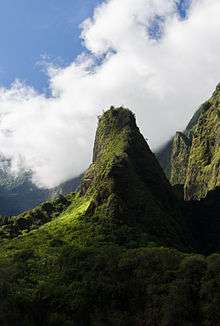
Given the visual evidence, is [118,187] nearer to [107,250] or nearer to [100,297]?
[107,250]

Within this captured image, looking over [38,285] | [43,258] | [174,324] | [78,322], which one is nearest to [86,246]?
[43,258]

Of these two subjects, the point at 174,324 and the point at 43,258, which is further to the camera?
the point at 43,258

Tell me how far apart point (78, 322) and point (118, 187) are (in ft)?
210

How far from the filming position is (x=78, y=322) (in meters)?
130

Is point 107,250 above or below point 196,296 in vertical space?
above

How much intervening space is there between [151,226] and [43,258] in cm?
3346

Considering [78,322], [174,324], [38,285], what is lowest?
[174,324]

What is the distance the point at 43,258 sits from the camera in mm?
157250

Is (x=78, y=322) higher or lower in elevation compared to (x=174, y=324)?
higher

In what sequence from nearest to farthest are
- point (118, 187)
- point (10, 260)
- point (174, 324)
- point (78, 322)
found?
point (174, 324), point (78, 322), point (10, 260), point (118, 187)

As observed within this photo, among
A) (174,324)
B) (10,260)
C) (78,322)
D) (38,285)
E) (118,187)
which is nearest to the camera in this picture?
(174,324)

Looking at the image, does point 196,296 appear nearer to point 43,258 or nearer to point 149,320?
point 149,320

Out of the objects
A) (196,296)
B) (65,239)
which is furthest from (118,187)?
(196,296)

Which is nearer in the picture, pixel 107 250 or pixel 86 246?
pixel 107 250
